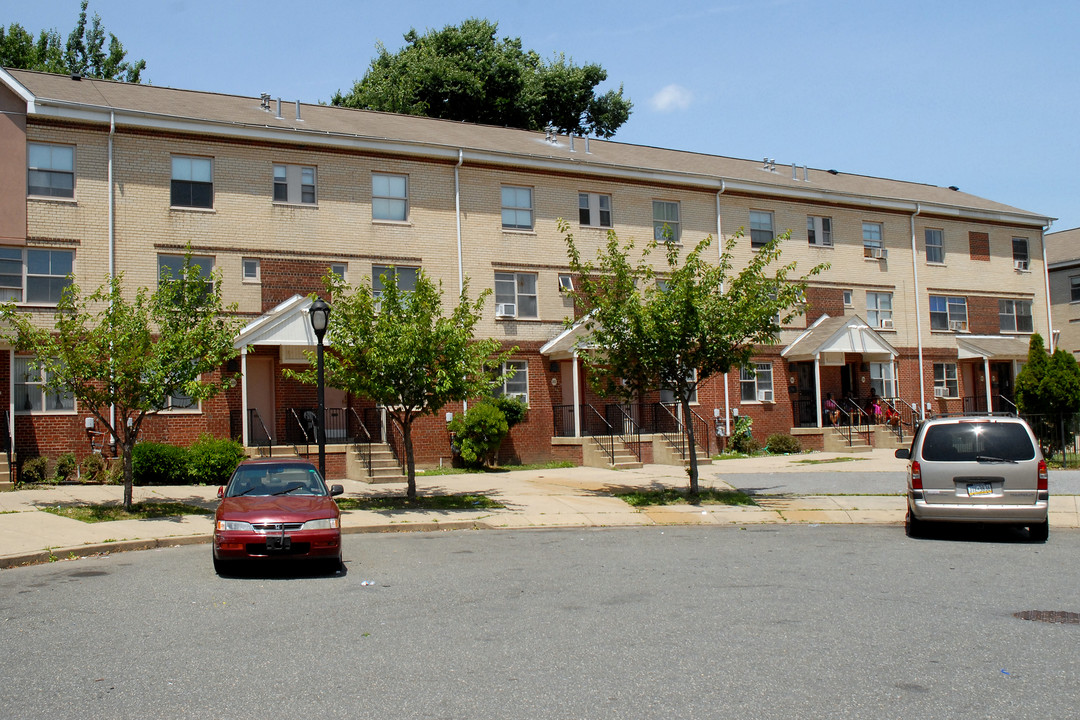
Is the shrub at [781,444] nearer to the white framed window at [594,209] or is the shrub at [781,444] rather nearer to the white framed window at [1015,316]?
the white framed window at [594,209]

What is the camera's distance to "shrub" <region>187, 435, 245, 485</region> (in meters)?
20.4

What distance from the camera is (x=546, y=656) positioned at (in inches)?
277

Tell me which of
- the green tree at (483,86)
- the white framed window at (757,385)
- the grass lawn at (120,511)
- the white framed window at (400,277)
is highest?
the green tree at (483,86)

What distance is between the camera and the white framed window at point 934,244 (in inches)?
1389

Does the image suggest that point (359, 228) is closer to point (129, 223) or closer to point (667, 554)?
point (129, 223)

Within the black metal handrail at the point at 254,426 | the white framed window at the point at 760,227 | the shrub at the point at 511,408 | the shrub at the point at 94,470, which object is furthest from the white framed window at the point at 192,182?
the white framed window at the point at 760,227

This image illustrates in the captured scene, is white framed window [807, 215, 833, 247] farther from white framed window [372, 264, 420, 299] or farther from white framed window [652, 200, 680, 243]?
white framed window [372, 264, 420, 299]

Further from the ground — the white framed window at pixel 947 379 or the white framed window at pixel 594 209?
the white framed window at pixel 594 209

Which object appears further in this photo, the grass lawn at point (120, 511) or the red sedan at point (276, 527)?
the grass lawn at point (120, 511)

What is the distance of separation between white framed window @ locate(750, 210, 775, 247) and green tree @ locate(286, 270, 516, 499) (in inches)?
647

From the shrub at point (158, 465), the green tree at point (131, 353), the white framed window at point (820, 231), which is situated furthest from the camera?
the white framed window at point (820, 231)

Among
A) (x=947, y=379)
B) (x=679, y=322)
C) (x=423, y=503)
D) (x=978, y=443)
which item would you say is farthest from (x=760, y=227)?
(x=978, y=443)

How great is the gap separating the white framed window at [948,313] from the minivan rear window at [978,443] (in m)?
22.9

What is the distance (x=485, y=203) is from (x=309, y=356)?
27.6 ft
